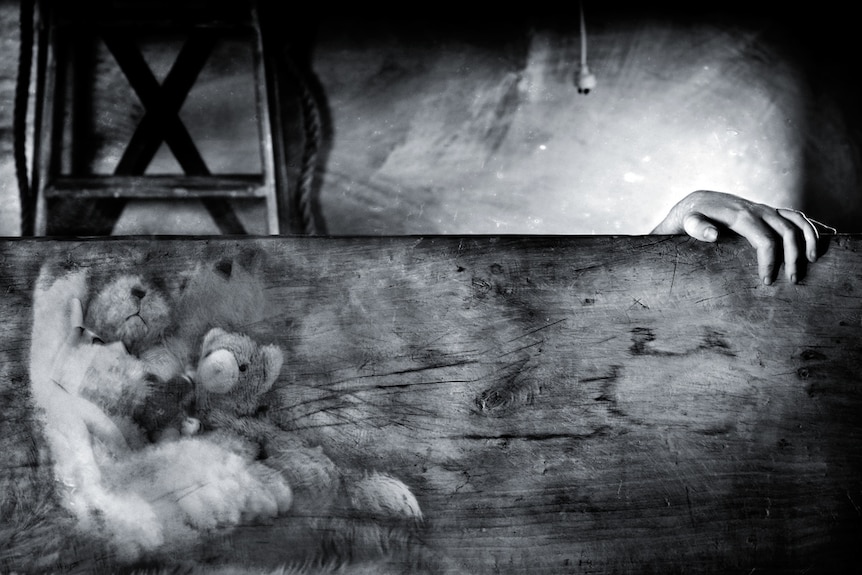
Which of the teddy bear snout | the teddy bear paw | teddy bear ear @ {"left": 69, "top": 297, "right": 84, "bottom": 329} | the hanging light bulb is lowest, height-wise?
the teddy bear paw

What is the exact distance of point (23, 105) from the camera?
159 cm

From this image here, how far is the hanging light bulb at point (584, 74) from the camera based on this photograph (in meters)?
1.68

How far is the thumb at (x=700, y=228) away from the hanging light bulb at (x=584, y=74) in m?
0.99

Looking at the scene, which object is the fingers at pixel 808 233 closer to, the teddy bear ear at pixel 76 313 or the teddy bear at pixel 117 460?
the teddy bear at pixel 117 460

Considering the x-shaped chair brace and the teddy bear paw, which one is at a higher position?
the x-shaped chair brace

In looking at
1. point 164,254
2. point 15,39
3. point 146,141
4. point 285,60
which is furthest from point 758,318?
point 15,39

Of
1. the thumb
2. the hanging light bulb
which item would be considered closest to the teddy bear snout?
the thumb

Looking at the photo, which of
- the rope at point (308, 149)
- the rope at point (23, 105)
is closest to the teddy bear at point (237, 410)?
the rope at point (308, 149)

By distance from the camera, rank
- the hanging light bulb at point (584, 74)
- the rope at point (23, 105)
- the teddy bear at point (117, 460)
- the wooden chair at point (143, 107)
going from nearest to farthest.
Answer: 1. the teddy bear at point (117, 460)
2. the wooden chair at point (143, 107)
3. the rope at point (23, 105)
4. the hanging light bulb at point (584, 74)

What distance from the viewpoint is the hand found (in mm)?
766

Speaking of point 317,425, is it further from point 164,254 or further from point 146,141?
point 146,141

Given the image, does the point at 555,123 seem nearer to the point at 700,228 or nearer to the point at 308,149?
the point at 308,149

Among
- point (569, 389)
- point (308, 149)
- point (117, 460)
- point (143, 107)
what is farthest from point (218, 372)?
point (143, 107)

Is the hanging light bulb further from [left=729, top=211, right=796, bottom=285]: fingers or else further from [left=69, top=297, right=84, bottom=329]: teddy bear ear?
[left=69, top=297, right=84, bottom=329]: teddy bear ear
